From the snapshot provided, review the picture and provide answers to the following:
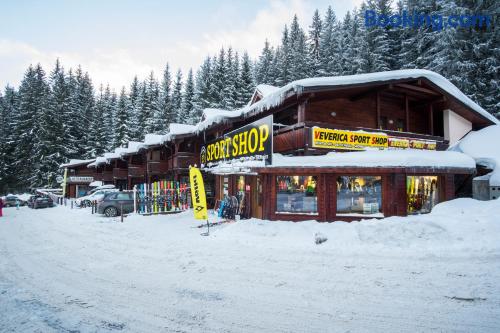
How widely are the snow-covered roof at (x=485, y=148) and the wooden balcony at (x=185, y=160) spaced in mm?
18185

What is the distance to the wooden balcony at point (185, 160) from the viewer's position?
74.7 ft

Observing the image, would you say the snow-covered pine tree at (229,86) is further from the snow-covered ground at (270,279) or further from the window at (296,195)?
the snow-covered ground at (270,279)

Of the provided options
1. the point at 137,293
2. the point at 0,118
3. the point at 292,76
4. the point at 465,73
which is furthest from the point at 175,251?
the point at 0,118

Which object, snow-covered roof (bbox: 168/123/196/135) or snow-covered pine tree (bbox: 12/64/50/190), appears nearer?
snow-covered roof (bbox: 168/123/196/135)

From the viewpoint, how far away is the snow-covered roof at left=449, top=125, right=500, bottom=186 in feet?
44.8

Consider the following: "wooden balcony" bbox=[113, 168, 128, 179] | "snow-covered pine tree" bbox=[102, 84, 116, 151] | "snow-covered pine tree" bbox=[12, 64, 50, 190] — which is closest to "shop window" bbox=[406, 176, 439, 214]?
"wooden balcony" bbox=[113, 168, 128, 179]

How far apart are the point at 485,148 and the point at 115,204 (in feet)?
76.0

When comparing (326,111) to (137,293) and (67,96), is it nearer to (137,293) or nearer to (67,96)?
(137,293)

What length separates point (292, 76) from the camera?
42.7 metres

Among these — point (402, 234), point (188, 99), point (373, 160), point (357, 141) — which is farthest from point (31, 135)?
point (402, 234)

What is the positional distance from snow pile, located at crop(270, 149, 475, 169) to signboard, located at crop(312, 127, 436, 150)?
673 mm

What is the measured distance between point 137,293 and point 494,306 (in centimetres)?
632

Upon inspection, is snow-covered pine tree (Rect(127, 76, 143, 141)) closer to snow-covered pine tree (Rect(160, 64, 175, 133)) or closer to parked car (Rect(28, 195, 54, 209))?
snow-covered pine tree (Rect(160, 64, 175, 133))

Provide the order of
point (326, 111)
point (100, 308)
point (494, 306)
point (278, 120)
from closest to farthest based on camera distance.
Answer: point (494, 306), point (100, 308), point (326, 111), point (278, 120)
